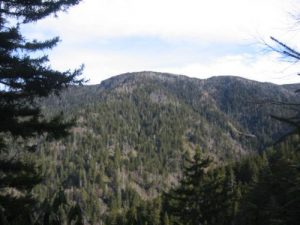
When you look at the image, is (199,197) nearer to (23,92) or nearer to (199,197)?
(199,197)

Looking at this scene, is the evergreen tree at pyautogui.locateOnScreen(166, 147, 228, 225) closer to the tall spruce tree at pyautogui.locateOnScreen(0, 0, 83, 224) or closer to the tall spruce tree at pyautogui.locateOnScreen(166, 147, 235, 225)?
the tall spruce tree at pyautogui.locateOnScreen(166, 147, 235, 225)

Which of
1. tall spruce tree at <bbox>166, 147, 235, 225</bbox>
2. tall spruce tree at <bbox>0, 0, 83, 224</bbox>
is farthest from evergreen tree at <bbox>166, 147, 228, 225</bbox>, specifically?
tall spruce tree at <bbox>0, 0, 83, 224</bbox>

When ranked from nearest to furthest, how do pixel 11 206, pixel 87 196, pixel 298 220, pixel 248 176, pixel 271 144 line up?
pixel 271 144
pixel 298 220
pixel 11 206
pixel 248 176
pixel 87 196

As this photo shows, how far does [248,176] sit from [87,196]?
9296cm

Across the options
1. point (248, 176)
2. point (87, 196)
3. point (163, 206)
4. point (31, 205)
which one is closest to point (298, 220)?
point (31, 205)

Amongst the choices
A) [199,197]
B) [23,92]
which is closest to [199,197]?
[199,197]

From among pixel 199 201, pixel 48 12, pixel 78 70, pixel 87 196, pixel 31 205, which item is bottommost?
pixel 87 196

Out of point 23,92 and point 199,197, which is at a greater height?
point 23,92

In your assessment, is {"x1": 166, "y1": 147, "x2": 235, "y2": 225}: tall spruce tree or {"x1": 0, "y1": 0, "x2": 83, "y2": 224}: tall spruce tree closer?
{"x1": 0, "y1": 0, "x2": 83, "y2": 224}: tall spruce tree

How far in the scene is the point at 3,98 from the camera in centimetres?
1217

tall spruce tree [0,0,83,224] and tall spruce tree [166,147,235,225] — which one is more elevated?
tall spruce tree [0,0,83,224]

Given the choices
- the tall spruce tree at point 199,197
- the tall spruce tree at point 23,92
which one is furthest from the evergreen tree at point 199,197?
the tall spruce tree at point 23,92

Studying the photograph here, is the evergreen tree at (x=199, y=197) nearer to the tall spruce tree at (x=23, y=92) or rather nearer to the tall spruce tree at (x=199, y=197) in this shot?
the tall spruce tree at (x=199, y=197)

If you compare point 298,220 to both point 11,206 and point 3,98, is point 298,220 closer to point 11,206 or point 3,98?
point 11,206
